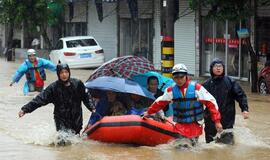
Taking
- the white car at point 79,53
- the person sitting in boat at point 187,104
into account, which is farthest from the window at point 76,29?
the person sitting in boat at point 187,104

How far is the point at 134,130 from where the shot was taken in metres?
9.57

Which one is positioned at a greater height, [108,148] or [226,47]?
[226,47]

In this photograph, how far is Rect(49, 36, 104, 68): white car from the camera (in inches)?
1084

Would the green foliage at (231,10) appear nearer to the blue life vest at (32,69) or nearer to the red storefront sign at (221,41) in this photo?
the blue life vest at (32,69)

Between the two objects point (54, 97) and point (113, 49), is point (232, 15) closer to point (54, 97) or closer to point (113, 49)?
point (54, 97)

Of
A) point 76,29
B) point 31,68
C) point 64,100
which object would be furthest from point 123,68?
point 76,29

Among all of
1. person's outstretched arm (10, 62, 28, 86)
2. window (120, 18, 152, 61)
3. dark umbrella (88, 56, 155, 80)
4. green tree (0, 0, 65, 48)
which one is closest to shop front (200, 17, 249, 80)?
window (120, 18, 152, 61)

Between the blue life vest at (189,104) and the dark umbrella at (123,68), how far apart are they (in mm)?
1884

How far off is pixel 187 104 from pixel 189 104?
3 centimetres

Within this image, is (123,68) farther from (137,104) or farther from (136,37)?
(136,37)

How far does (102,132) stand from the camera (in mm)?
9805

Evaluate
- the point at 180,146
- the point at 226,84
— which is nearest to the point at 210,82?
the point at 226,84

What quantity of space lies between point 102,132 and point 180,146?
1.17 meters

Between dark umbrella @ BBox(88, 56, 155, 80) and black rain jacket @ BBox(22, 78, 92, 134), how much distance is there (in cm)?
91
